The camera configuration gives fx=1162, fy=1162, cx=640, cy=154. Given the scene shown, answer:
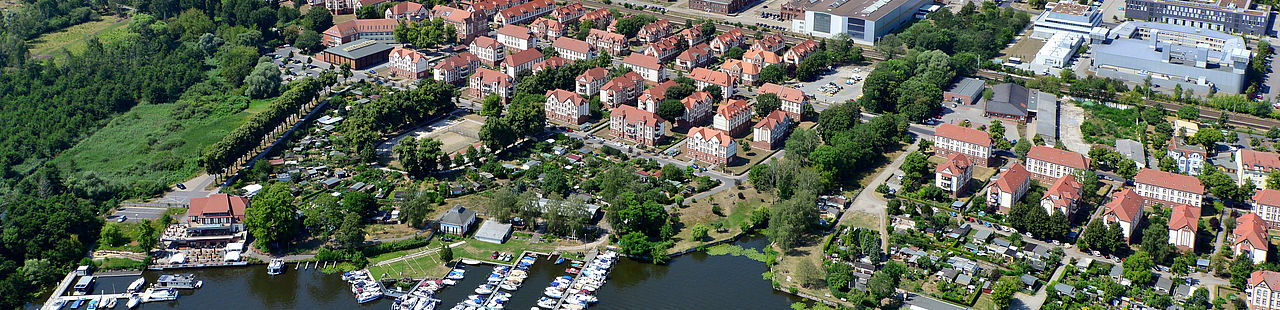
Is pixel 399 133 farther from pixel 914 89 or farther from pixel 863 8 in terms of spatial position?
pixel 863 8

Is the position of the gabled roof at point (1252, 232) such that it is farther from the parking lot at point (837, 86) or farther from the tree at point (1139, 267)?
the parking lot at point (837, 86)

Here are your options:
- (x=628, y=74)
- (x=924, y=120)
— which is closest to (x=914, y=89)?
(x=924, y=120)

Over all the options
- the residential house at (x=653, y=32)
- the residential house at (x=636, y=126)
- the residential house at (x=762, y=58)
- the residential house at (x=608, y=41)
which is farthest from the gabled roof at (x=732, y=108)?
the residential house at (x=653, y=32)

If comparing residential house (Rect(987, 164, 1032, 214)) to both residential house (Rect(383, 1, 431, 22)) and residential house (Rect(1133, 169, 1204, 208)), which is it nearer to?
residential house (Rect(1133, 169, 1204, 208))

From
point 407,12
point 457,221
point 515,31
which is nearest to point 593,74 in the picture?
point 515,31

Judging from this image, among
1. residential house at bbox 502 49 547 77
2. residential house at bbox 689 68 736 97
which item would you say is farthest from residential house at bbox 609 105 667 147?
residential house at bbox 502 49 547 77

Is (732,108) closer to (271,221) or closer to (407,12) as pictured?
(271,221)
